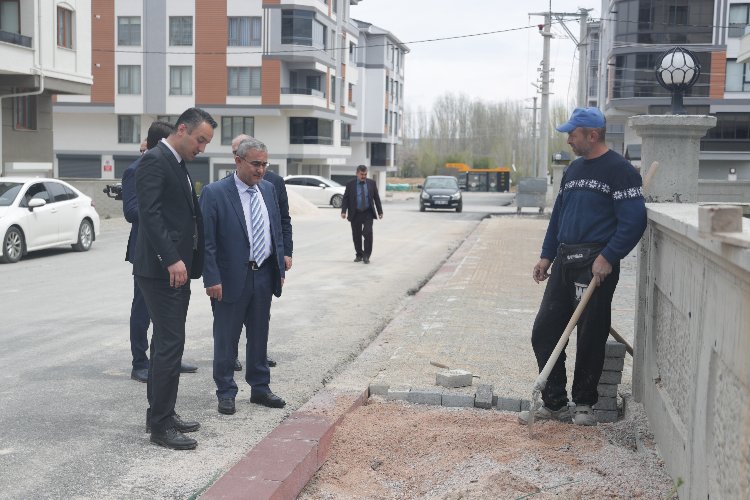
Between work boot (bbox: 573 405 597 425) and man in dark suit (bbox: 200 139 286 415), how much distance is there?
208 cm

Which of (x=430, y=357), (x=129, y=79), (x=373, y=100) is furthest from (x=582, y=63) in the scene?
(x=373, y=100)

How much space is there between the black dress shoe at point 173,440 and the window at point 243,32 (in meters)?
53.4

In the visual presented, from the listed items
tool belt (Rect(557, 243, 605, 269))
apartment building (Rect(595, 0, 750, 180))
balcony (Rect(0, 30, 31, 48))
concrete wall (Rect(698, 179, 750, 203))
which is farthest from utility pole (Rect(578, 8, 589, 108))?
tool belt (Rect(557, 243, 605, 269))

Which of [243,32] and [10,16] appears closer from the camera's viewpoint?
[10,16]

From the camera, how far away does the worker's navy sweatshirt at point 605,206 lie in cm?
575

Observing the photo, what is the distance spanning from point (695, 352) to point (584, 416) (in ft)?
6.09

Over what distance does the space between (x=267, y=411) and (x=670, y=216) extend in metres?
3.15

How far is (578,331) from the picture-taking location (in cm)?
612

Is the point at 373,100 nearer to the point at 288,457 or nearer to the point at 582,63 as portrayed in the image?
the point at 582,63

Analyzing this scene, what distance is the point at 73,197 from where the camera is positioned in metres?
19.4

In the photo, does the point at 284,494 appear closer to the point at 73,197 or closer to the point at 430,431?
the point at 430,431

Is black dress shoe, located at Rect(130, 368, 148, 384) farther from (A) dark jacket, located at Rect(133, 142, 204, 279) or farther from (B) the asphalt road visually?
(A) dark jacket, located at Rect(133, 142, 204, 279)

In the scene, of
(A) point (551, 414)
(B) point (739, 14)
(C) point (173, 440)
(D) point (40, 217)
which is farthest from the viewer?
(B) point (739, 14)

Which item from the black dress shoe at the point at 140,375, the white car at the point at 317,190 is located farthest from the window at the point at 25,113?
the black dress shoe at the point at 140,375
